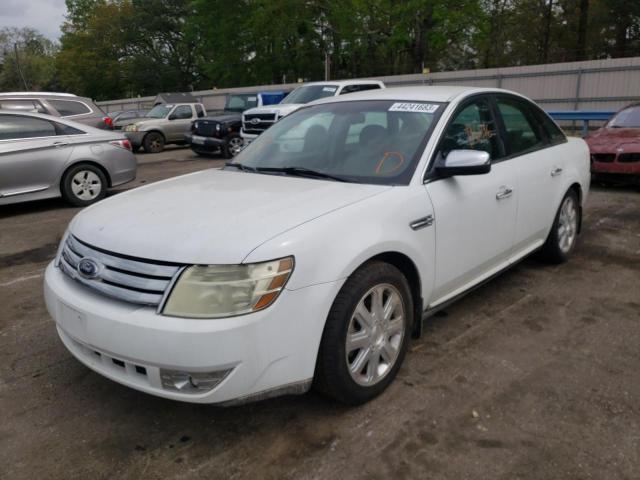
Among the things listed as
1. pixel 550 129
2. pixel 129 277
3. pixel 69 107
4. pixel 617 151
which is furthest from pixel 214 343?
pixel 69 107

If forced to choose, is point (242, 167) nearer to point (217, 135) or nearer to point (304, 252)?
point (304, 252)

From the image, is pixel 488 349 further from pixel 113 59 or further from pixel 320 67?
pixel 113 59

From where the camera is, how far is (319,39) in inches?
1558

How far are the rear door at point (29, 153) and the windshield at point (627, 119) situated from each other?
8.60 m

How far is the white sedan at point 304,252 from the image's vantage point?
227cm

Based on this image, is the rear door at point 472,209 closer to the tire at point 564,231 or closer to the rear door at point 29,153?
the tire at point 564,231

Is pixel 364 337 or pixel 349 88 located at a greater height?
pixel 349 88

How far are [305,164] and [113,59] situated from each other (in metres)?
60.1

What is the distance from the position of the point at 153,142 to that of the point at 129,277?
1586 cm

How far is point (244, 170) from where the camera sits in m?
3.71

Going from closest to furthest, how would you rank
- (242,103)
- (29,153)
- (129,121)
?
(29,153) < (129,121) < (242,103)

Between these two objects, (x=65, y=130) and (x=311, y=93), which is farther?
(x=311, y=93)

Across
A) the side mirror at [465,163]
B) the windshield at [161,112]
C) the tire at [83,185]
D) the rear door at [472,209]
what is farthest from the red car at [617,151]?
the windshield at [161,112]

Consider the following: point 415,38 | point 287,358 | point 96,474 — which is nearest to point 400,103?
point 287,358
